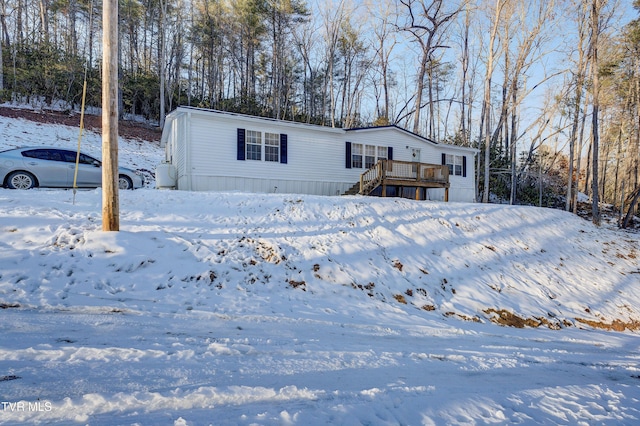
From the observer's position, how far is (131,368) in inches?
96.7

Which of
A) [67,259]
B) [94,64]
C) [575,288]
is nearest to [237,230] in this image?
[67,259]

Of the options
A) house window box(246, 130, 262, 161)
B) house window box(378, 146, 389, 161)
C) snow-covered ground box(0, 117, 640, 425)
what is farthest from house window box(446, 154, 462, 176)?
house window box(246, 130, 262, 161)

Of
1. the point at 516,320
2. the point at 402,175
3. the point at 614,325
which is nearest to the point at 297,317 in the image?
the point at 516,320

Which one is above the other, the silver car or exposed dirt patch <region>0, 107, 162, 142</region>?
exposed dirt patch <region>0, 107, 162, 142</region>

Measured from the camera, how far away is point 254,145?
13742 millimetres

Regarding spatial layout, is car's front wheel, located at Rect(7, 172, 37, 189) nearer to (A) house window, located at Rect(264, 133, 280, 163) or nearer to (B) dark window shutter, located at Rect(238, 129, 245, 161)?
(B) dark window shutter, located at Rect(238, 129, 245, 161)

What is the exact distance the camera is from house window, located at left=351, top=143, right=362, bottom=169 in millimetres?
16219

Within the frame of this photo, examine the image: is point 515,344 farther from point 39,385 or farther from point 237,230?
point 237,230

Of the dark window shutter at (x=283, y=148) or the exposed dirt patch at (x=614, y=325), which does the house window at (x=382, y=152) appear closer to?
the dark window shutter at (x=283, y=148)

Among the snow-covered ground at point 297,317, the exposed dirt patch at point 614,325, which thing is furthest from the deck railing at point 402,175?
the exposed dirt patch at point 614,325

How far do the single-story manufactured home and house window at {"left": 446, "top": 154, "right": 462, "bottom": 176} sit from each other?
6.84 ft

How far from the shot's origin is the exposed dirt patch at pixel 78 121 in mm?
20656

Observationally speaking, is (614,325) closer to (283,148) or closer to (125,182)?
(283,148)

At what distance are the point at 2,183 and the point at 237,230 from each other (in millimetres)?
7861
